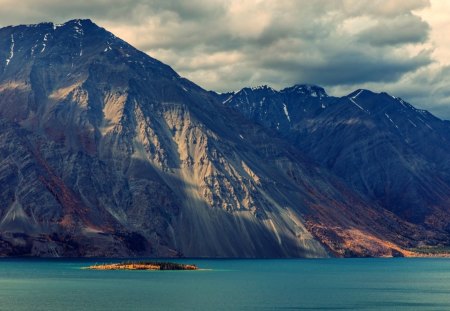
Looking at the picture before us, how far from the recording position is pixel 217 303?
127500 mm

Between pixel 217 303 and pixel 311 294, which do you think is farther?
pixel 311 294

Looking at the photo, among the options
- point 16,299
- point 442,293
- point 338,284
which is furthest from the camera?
point 338,284

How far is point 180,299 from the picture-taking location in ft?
437

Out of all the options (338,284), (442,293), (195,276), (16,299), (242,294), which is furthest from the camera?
(195,276)

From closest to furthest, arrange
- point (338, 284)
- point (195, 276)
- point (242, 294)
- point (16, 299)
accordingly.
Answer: point (16, 299), point (242, 294), point (338, 284), point (195, 276)

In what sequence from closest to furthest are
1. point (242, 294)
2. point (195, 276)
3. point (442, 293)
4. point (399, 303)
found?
1. point (399, 303)
2. point (242, 294)
3. point (442, 293)
4. point (195, 276)

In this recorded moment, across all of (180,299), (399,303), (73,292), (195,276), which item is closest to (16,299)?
(73,292)

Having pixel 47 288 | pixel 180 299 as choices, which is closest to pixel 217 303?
pixel 180 299

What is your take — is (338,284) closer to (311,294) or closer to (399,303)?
(311,294)

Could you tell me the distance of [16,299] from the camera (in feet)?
416

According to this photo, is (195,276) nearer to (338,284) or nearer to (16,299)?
(338,284)

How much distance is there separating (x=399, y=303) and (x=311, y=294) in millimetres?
20520

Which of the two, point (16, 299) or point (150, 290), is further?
point (150, 290)

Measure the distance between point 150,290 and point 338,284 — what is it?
50119 millimetres
